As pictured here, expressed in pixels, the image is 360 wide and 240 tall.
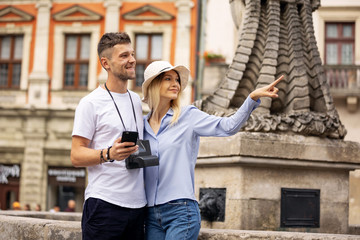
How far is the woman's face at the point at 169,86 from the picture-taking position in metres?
3.41

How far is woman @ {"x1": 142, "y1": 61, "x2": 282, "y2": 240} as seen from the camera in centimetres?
316

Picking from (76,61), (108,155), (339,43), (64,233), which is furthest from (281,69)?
(76,61)

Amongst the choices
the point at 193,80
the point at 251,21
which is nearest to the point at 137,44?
the point at 193,80

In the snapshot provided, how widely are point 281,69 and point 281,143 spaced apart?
0.91 m

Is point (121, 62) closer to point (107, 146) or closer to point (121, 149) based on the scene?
point (107, 146)

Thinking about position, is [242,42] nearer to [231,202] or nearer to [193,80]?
[231,202]

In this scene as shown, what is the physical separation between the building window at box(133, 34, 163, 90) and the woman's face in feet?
58.9

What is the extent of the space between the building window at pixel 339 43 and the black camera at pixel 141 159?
57.6ft

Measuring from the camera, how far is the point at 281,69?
533cm

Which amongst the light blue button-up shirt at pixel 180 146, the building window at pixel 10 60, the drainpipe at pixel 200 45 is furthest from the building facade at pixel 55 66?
the light blue button-up shirt at pixel 180 146

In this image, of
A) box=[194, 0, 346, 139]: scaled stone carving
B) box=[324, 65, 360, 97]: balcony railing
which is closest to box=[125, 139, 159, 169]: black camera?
box=[194, 0, 346, 139]: scaled stone carving

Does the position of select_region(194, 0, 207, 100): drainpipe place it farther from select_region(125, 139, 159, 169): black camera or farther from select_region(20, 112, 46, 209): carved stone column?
select_region(125, 139, 159, 169): black camera

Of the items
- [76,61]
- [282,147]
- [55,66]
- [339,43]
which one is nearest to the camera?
[282,147]

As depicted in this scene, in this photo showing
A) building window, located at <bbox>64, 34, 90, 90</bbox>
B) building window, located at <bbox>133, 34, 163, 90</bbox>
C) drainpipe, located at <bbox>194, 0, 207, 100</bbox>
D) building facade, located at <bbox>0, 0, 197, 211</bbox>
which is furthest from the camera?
building window, located at <bbox>64, 34, 90, 90</bbox>
